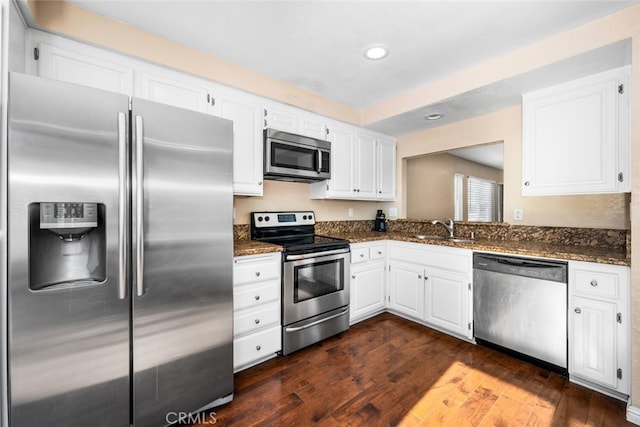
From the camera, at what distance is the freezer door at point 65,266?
1.11 meters

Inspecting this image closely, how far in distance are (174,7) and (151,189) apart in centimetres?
114

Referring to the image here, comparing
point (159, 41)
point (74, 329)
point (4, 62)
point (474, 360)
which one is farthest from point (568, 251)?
point (4, 62)

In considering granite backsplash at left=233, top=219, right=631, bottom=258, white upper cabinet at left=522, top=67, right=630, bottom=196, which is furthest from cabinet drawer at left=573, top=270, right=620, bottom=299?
white upper cabinet at left=522, top=67, right=630, bottom=196

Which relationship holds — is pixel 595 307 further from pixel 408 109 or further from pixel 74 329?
pixel 74 329

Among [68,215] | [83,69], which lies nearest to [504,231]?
[68,215]

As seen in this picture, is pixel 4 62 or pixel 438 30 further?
pixel 438 30

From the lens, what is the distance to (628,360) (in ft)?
5.36

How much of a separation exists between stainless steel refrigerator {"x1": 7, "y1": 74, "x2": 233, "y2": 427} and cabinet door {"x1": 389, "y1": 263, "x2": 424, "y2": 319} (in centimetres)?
194

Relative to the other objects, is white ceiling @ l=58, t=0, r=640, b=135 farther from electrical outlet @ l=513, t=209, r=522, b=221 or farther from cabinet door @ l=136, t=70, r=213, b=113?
electrical outlet @ l=513, t=209, r=522, b=221

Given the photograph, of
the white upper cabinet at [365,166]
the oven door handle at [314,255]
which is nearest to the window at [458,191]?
the white upper cabinet at [365,166]

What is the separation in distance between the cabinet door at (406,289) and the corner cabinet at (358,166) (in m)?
0.97

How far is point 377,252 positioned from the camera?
2982 mm

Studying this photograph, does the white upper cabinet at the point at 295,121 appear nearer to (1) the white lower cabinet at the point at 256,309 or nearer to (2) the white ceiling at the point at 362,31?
(2) the white ceiling at the point at 362,31

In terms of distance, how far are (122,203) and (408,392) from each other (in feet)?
6.68
